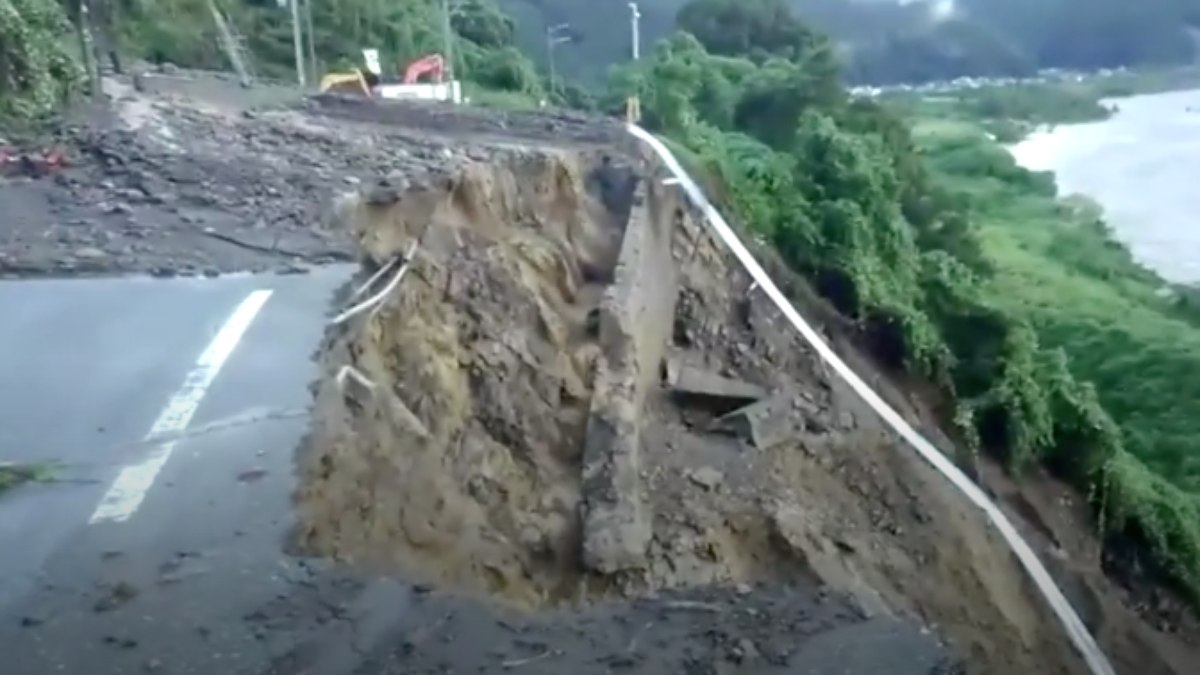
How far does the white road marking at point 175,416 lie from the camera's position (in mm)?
5977

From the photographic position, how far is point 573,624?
539 cm

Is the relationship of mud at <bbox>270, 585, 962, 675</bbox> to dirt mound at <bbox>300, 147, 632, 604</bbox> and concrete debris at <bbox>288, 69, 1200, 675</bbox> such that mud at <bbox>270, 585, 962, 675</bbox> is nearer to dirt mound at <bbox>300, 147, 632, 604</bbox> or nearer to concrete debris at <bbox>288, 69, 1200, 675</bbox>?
concrete debris at <bbox>288, 69, 1200, 675</bbox>

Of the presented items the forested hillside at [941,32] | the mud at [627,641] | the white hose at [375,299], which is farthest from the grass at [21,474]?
the forested hillside at [941,32]

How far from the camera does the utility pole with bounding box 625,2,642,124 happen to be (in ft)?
81.5

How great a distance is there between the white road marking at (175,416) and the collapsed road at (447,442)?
2 centimetres

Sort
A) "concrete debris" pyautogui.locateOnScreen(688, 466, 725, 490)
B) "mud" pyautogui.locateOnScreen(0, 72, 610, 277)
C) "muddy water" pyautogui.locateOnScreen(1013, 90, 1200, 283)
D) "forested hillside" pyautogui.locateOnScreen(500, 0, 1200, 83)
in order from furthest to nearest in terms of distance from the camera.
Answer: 1. "muddy water" pyautogui.locateOnScreen(1013, 90, 1200, 283)
2. "forested hillside" pyautogui.locateOnScreen(500, 0, 1200, 83)
3. "concrete debris" pyautogui.locateOnScreen(688, 466, 725, 490)
4. "mud" pyautogui.locateOnScreen(0, 72, 610, 277)

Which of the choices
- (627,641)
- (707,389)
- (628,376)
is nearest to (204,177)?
(628,376)

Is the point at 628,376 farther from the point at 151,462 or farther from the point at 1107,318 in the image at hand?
the point at 1107,318

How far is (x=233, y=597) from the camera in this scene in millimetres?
5246

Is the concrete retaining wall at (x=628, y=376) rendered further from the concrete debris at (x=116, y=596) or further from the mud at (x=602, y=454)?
the concrete debris at (x=116, y=596)

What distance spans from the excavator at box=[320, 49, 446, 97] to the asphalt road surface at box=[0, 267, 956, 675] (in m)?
17.9

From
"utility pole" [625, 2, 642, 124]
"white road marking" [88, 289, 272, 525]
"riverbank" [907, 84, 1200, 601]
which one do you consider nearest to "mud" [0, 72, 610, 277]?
"white road marking" [88, 289, 272, 525]

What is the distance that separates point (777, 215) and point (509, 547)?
13574 millimetres

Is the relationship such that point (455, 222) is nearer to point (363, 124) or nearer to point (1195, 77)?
point (363, 124)
